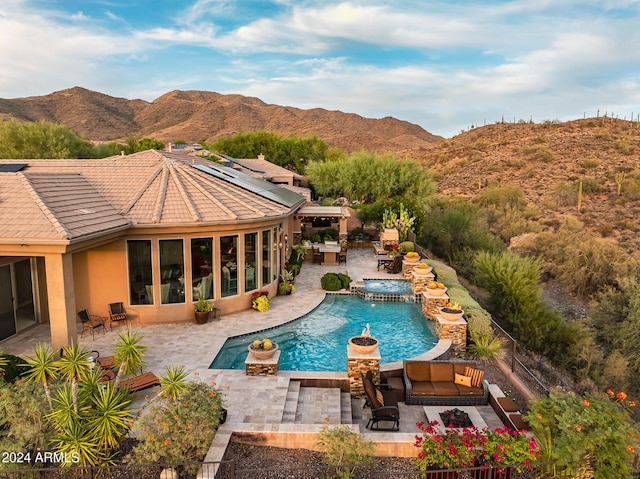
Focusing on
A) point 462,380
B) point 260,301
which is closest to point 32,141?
point 260,301

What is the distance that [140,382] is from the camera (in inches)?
366

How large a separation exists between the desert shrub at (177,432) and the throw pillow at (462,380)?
232 inches

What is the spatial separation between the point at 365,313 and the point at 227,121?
9470cm

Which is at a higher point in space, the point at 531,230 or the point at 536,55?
the point at 536,55

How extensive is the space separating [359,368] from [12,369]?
7.53 metres

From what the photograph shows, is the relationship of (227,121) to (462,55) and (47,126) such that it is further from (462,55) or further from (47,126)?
(462,55)

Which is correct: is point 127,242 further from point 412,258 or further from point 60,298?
point 412,258

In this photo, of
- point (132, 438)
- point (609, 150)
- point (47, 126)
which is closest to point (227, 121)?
point (47, 126)

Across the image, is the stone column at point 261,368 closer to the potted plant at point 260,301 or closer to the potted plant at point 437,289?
the potted plant at point 260,301

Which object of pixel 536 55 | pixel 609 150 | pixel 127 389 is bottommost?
pixel 127 389

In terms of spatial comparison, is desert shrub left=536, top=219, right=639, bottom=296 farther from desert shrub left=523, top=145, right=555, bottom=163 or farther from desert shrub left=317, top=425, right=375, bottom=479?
desert shrub left=523, top=145, right=555, bottom=163

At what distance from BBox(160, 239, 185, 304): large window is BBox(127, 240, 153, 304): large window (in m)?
0.40

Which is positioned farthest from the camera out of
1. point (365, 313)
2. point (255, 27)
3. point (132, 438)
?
point (255, 27)

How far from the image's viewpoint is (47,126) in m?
43.8
